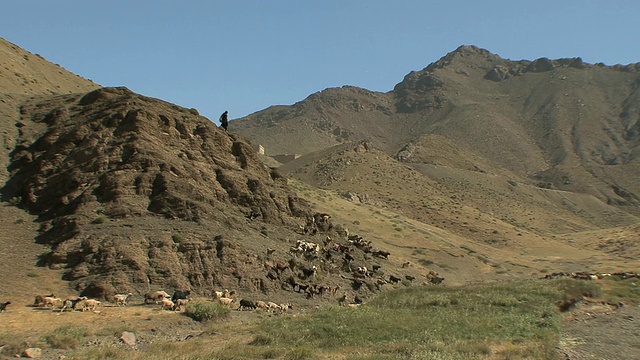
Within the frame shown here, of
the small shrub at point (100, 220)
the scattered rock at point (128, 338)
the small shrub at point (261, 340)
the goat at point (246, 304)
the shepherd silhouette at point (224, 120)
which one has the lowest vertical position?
the scattered rock at point (128, 338)

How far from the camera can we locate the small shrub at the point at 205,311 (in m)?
20.0

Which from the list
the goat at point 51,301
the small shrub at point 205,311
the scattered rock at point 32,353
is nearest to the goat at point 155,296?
the small shrub at point 205,311

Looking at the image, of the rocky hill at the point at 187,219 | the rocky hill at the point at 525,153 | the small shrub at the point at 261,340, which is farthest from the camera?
the rocky hill at the point at 525,153

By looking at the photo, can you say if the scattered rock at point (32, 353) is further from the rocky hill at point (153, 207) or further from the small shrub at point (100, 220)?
the small shrub at point (100, 220)

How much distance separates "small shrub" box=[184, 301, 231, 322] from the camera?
2005 centimetres

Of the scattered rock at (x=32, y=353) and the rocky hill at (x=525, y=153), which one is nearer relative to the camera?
the scattered rock at (x=32, y=353)

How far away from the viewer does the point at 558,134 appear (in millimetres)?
169875

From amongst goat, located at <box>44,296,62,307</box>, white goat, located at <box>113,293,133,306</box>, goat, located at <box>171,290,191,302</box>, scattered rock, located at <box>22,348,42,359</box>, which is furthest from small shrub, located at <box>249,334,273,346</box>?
goat, located at <box>44,296,62,307</box>

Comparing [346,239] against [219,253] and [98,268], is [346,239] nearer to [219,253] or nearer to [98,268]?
[219,253]

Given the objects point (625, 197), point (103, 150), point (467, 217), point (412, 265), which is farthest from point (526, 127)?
point (103, 150)

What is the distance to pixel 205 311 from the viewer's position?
2016 centimetres

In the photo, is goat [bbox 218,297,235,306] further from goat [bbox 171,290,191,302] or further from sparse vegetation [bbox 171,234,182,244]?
sparse vegetation [bbox 171,234,182,244]

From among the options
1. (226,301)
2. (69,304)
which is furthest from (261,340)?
(69,304)

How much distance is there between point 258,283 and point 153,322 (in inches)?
287
